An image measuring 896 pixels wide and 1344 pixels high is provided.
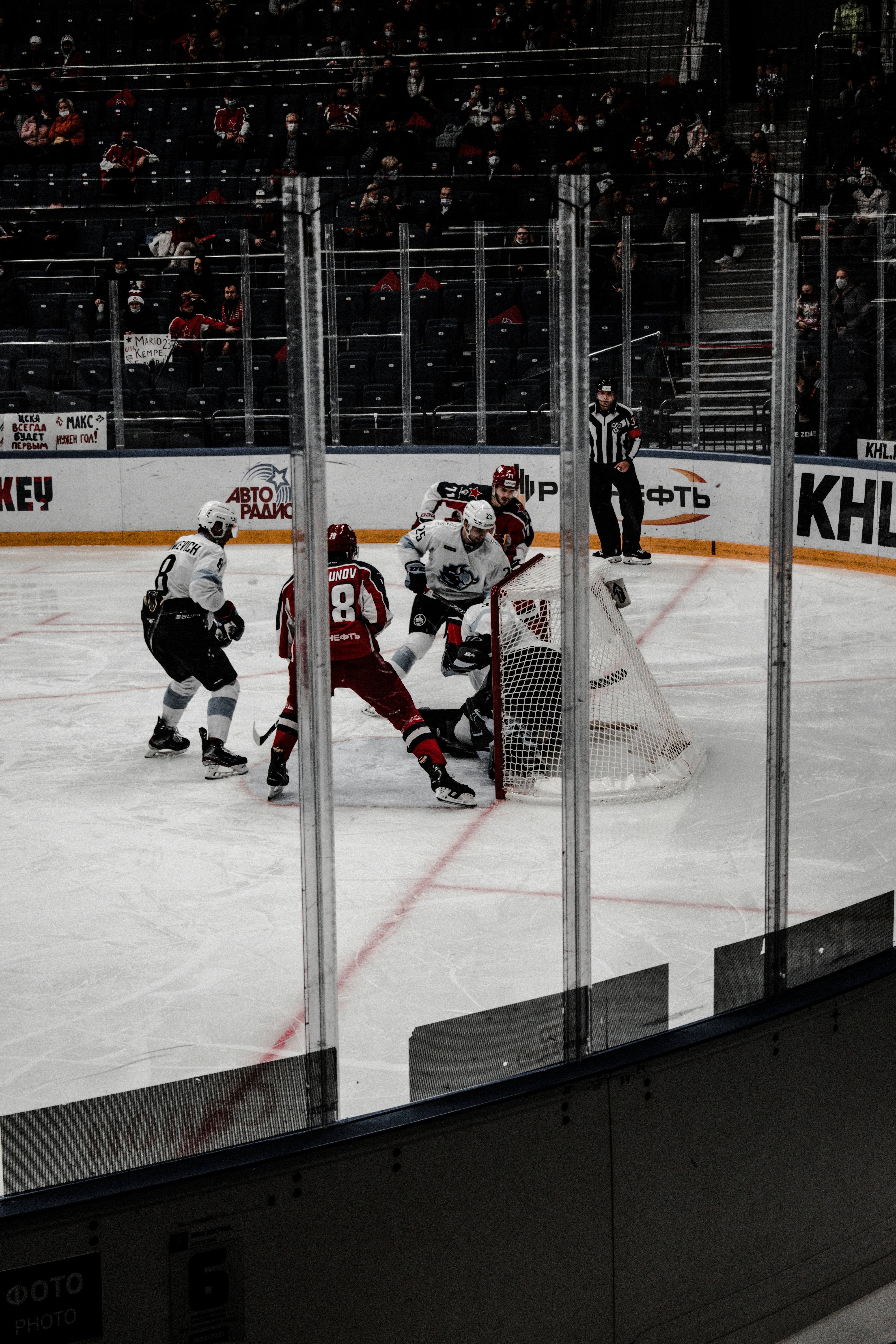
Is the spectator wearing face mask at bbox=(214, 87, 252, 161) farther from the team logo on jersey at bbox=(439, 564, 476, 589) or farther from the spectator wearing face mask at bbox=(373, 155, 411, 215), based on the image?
the spectator wearing face mask at bbox=(373, 155, 411, 215)

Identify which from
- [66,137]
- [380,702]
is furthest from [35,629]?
[66,137]

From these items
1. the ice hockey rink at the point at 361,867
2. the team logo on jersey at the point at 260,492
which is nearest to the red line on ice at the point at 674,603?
the ice hockey rink at the point at 361,867

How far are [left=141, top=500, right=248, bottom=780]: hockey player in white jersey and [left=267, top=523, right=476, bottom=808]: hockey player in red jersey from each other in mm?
401

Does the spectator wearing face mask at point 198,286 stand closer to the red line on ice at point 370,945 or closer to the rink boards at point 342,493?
the rink boards at point 342,493

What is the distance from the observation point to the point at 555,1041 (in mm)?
2350

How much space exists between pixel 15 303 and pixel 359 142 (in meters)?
4.03

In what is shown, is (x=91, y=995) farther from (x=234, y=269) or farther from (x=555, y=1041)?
(x=234, y=269)

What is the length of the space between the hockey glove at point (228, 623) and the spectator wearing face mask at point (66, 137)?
10.5 meters

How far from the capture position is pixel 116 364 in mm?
11516

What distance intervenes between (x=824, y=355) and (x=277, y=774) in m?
5.80

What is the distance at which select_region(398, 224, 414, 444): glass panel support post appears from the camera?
33.6 feet

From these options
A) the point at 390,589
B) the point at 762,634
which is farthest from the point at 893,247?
the point at 390,589

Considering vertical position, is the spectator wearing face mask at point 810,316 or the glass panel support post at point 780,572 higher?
the spectator wearing face mask at point 810,316

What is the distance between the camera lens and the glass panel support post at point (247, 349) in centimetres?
1008
